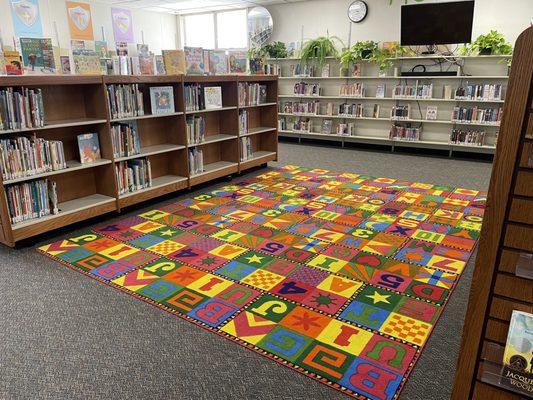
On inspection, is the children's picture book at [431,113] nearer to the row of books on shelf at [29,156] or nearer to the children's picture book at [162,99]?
the children's picture book at [162,99]

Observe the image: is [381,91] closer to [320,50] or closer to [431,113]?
[431,113]

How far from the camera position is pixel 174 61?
450cm

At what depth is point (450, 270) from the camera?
3020mm

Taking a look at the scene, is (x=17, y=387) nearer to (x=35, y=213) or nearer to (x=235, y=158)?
(x=35, y=213)

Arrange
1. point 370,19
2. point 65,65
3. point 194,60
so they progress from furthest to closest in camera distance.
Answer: point 370,19 < point 194,60 < point 65,65

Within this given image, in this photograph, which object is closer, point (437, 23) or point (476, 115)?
point (437, 23)

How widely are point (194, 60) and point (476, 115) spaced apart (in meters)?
4.54

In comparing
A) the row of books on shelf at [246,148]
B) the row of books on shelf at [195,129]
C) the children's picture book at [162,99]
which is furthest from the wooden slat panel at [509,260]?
the row of books on shelf at [246,148]

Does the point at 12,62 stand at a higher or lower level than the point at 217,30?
lower

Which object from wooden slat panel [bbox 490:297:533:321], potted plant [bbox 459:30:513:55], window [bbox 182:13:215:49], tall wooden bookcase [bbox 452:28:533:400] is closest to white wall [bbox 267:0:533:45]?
potted plant [bbox 459:30:513:55]

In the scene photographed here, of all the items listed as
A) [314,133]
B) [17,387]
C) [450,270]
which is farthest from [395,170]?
[17,387]

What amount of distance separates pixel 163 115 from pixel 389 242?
8.58 ft

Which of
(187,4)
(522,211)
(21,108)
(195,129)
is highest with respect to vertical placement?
(187,4)

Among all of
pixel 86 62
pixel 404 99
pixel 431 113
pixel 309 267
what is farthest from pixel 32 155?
pixel 431 113
